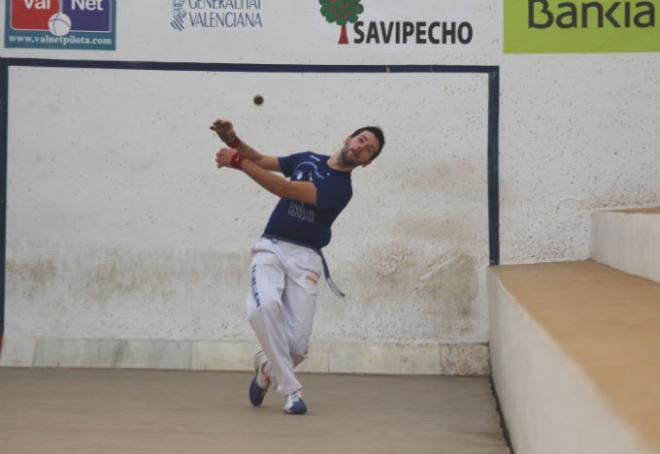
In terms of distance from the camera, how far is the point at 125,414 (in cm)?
666

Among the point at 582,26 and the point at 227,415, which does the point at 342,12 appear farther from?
the point at 227,415

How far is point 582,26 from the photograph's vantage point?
29.9 feet

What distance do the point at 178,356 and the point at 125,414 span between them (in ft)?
8.06

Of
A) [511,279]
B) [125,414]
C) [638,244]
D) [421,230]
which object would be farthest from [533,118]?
[125,414]

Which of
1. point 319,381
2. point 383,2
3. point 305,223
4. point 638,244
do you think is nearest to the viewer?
point 638,244

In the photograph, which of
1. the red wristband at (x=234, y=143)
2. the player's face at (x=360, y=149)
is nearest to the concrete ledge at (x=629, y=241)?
the player's face at (x=360, y=149)

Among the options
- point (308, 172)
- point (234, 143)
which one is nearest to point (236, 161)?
point (234, 143)

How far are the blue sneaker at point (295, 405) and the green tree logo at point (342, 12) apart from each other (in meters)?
3.25

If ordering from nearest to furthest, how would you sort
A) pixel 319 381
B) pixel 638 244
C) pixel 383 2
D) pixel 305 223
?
pixel 638 244 < pixel 305 223 < pixel 319 381 < pixel 383 2

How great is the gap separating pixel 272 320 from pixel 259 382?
0.44 metres

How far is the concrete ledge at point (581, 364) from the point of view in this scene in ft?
7.54

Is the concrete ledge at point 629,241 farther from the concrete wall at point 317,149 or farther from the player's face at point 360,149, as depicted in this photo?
the player's face at point 360,149

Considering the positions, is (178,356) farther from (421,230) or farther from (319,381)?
(421,230)

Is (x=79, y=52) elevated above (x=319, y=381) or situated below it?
above
